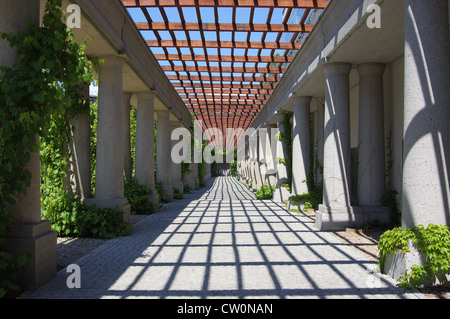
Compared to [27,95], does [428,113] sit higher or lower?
lower

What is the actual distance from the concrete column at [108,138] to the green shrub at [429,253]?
21.5ft

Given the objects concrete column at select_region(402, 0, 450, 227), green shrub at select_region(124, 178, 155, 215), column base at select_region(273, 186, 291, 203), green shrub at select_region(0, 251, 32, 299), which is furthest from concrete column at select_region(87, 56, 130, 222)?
column base at select_region(273, 186, 291, 203)

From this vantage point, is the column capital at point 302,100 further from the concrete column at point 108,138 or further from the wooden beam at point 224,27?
the concrete column at point 108,138

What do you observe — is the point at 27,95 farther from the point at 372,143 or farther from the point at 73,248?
the point at 372,143

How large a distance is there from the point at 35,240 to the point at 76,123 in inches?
183

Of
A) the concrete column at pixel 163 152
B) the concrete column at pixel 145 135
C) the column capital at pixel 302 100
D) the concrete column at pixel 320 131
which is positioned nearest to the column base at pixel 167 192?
the concrete column at pixel 163 152

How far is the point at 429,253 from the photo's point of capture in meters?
4.63

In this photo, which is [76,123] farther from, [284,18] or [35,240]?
[284,18]

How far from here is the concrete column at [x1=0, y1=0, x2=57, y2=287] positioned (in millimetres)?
4766

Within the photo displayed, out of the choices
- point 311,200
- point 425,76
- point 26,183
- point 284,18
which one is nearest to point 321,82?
point 284,18

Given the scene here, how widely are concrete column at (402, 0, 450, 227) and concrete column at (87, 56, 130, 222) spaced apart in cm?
667

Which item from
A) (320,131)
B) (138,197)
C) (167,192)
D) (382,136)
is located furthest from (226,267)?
(167,192)

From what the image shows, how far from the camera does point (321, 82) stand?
38.0ft

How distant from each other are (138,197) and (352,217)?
707 cm
